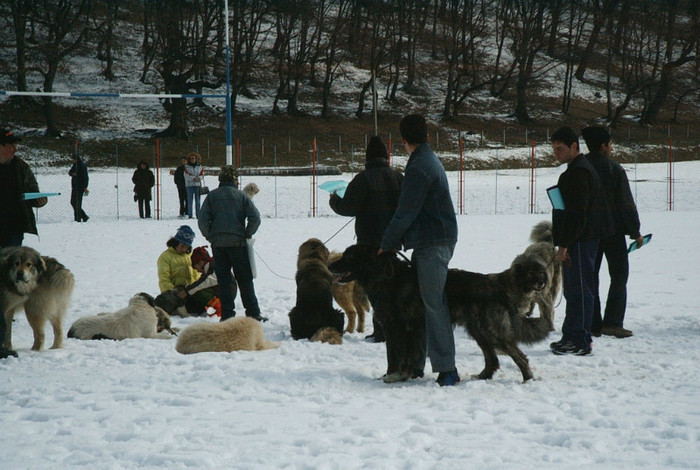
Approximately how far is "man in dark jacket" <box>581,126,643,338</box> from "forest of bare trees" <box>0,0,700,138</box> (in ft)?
111

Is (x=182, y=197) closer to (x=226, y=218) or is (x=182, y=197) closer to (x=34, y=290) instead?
(x=226, y=218)

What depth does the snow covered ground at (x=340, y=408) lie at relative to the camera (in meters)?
3.48

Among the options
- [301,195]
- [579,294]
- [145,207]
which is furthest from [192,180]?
[579,294]

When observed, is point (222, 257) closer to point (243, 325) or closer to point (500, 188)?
point (243, 325)

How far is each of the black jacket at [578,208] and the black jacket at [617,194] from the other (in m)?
0.74

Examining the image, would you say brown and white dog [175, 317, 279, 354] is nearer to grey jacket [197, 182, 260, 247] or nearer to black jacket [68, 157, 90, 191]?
grey jacket [197, 182, 260, 247]

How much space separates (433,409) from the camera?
4258 mm

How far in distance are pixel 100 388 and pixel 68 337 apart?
8.15 ft

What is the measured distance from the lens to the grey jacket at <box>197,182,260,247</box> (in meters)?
7.54

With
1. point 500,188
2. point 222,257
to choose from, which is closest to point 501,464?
point 222,257

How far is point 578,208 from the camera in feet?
18.8

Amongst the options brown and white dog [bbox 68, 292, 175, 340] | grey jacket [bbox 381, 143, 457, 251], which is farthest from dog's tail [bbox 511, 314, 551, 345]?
brown and white dog [bbox 68, 292, 175, 340]

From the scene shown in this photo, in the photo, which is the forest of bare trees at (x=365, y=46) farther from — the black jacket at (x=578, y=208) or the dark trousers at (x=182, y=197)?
the black jacket at (x=578, y=208)

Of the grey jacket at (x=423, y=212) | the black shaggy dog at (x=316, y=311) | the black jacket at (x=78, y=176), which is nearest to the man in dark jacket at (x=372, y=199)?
the black shaggy dog at (x=316, y=311)
